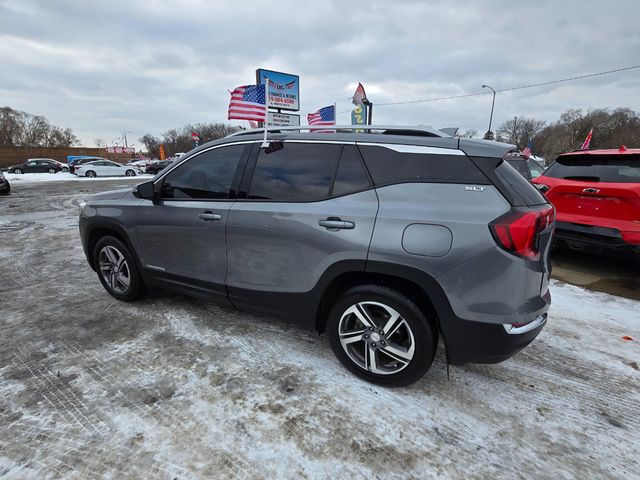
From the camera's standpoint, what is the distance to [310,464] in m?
1.85

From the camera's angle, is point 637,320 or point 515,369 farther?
point 637,320

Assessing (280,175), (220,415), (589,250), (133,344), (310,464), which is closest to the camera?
(310,464)

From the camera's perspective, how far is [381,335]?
2365mm

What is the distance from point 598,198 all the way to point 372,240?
13.8 feet

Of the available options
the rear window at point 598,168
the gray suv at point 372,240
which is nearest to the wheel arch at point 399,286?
the gray suv at point 372,240

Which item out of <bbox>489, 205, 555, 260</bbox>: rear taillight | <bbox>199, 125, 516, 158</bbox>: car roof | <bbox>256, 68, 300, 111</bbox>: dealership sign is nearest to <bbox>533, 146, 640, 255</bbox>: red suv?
<bbox>199, 125, 516, 158</bbox>: car roof

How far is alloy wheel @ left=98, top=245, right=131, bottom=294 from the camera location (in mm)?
3727

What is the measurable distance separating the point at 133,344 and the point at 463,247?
110 inches

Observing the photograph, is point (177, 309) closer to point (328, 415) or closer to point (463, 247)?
point (328, 415)

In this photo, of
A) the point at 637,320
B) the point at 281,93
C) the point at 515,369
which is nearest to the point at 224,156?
the point at 515,369

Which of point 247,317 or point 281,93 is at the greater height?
point 281,93

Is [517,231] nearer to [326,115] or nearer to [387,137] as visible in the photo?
[387,137]

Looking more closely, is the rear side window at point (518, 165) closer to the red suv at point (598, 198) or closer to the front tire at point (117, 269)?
the red suv at point (598, 198)

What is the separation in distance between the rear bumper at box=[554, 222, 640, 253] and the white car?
34.2 metres
